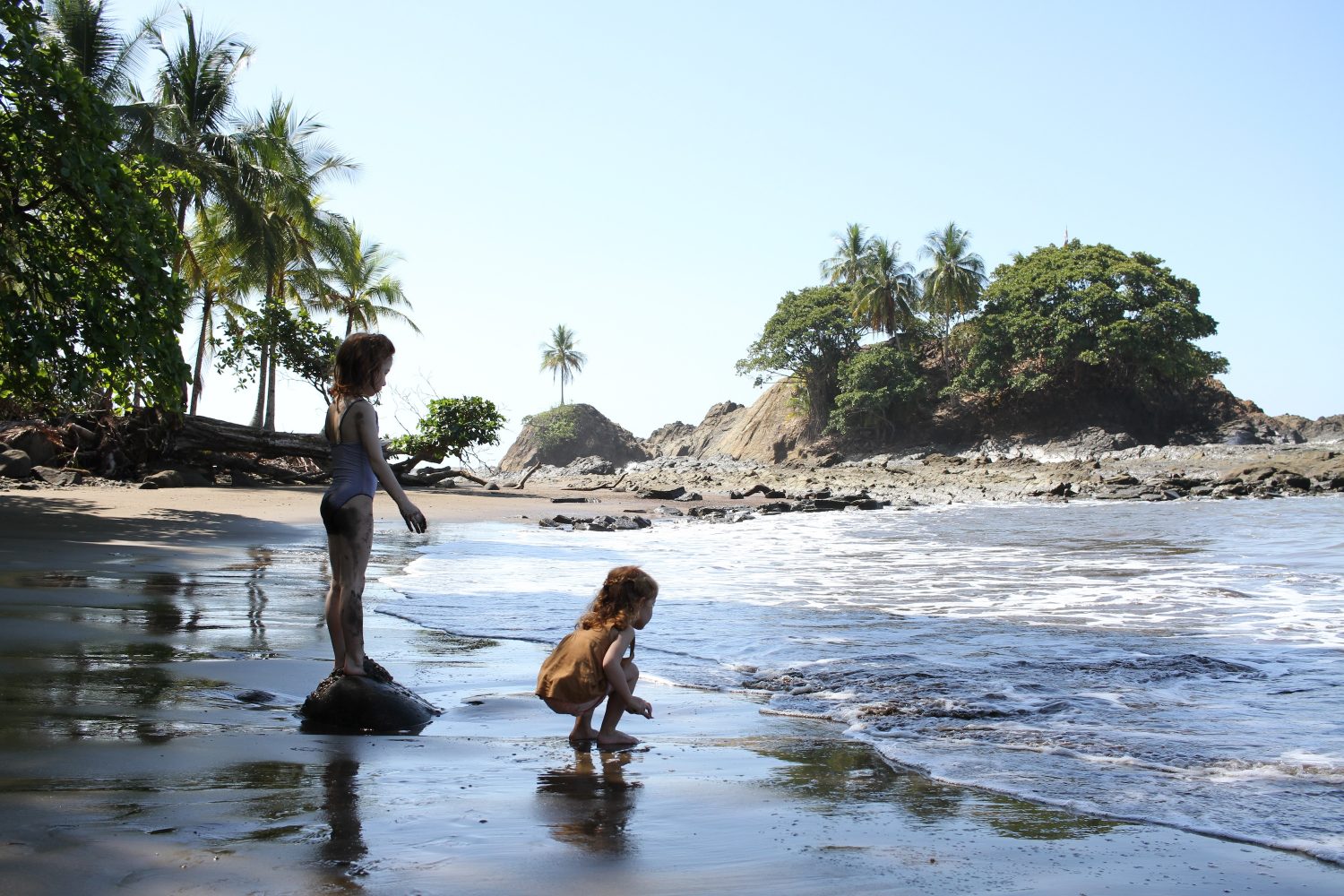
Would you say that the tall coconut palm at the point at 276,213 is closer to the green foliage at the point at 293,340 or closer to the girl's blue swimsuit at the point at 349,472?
the green foliage at the point at 293,340

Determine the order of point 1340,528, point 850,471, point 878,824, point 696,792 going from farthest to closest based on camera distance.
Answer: point 850,471, point 1340,528, point 696,792, point 878,824

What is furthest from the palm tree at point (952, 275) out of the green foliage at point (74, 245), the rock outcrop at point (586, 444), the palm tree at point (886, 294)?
the green foliage at point (74, 245)

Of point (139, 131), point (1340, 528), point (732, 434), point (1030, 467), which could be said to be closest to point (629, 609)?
point (1340, 528)

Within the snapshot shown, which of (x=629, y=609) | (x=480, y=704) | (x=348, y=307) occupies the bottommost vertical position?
(x=480, y=704)

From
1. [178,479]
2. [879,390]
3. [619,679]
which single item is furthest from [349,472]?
[879,390]

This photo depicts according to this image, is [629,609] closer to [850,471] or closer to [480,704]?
[480,704]

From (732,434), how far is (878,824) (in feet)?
201

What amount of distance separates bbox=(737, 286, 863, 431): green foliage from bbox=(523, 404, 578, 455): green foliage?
17126mm

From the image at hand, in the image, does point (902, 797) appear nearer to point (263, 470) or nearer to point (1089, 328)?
point (263, 470)

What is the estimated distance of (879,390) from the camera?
50031mm

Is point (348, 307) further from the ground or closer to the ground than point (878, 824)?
further from the ground

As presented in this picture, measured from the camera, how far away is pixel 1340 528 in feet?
56.4

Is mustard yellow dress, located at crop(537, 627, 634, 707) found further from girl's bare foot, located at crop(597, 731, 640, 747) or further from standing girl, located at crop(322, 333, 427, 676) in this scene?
standing girl, located at crop(322, 333, 427, 676)

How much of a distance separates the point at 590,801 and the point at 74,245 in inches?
415
